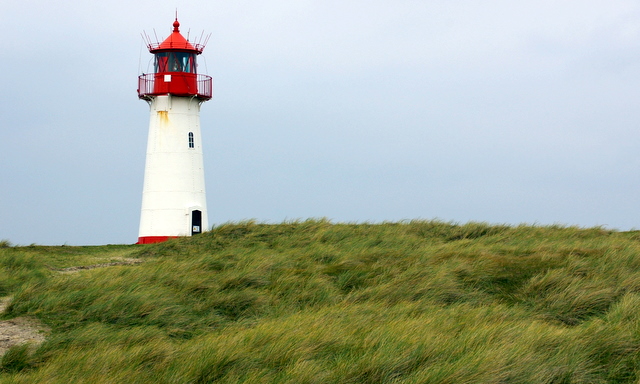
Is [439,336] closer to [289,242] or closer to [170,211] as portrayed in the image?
[289,242]

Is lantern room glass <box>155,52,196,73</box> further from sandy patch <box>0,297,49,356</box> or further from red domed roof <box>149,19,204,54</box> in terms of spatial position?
sandy patch <box>0,297,49,356</box>

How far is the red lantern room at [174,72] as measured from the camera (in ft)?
76.7

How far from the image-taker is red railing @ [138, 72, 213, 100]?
23312 millimetres

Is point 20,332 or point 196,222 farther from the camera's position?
point 196,222

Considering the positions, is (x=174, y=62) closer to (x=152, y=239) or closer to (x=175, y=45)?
(x=175, y=45)

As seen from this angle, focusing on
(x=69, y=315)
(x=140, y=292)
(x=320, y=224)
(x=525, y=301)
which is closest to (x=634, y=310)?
(x=525, y=301)

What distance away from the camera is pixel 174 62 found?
23609mm

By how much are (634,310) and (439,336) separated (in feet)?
9.84

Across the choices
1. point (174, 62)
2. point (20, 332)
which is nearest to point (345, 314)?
point (20, 332)

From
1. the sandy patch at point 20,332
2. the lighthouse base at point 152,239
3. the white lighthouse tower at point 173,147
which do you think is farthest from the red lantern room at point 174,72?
the sandy patch at point 20,332

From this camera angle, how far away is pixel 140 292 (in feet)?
31.1

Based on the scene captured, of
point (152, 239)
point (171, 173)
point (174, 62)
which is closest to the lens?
point (152, 239)

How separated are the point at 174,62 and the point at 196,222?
5.25 m

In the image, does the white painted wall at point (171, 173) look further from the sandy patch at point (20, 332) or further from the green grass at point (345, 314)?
the sandy patch at point (20, 332)
